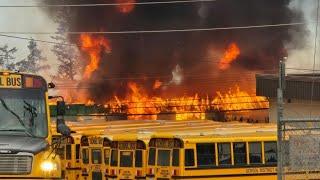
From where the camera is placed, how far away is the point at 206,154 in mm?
14789

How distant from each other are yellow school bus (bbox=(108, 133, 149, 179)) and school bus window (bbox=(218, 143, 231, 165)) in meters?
2.08

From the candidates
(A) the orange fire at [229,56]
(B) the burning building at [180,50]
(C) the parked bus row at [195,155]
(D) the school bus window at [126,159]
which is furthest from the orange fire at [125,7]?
(D) the school bus window at [126,159]

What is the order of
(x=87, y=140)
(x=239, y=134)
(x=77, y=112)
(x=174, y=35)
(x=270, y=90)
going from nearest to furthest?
(x=239, y=134) < (x=87, y=140) < (x=270, y=90) < (x=77, y=112) < (x=174, y=35)

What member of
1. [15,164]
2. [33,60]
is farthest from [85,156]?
[33,60]

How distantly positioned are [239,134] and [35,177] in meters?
7.20

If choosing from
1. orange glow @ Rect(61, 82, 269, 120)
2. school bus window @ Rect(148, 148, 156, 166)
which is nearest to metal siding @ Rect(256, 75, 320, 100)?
orange glow @ Rect(61, 82, 269, 120)

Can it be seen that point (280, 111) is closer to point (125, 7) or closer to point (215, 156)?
point (215, 156)

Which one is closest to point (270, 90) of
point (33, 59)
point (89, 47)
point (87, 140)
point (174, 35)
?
point (87, 140)

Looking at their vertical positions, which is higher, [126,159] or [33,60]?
[33,60]

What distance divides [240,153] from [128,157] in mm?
3055

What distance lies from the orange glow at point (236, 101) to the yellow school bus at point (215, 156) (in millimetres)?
23283

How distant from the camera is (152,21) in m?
44.6

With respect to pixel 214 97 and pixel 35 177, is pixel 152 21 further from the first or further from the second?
pixel 35 177

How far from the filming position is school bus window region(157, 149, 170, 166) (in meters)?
15.1
